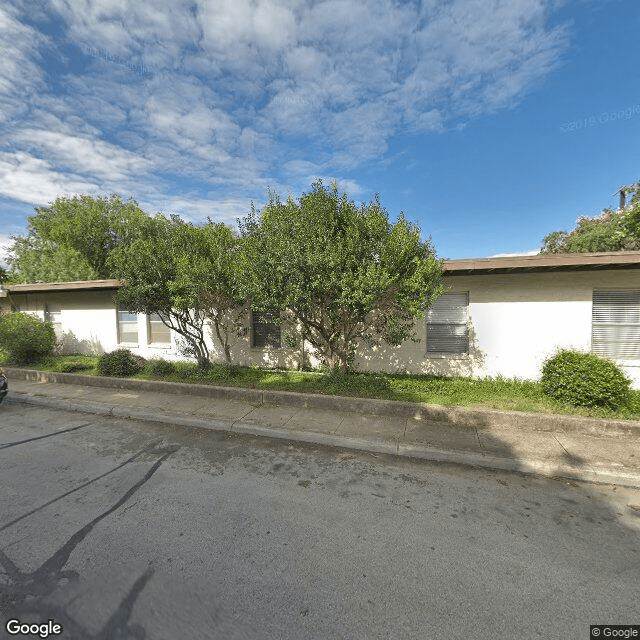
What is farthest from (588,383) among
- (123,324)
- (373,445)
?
(123,324)

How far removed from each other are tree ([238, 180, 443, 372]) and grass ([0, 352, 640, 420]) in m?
1.25

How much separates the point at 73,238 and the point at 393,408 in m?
25.3

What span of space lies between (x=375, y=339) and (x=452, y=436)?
12.4ft

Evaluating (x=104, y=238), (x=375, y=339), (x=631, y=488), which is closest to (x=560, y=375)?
(x=631, y=488)

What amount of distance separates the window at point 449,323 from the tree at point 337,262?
1.62m

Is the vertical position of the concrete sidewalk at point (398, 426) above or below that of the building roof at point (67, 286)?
below

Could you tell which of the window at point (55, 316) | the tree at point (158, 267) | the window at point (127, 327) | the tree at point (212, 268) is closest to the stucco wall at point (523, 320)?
the tree at point (212, 268)

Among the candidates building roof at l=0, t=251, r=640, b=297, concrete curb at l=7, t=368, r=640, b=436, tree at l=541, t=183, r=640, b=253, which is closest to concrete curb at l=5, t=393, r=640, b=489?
concrete curb at l=7, t=368, r=640, b=436

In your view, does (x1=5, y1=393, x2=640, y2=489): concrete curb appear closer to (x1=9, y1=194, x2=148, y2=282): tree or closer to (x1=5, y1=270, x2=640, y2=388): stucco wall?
(x1=5, y1=270, x2=640, y2=388): stucco wall

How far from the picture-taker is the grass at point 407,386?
5.79 meters

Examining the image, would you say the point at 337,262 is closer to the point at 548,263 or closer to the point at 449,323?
the point at 449,323

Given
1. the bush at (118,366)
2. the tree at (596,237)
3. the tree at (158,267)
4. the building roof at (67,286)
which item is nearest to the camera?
the tree at (158,267)

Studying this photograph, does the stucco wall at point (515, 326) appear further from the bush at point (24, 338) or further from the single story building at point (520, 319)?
the bush at point (24, 338)

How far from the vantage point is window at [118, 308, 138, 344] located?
11430 mm
